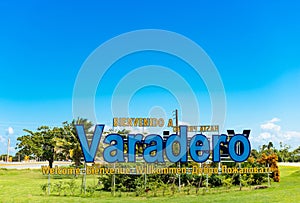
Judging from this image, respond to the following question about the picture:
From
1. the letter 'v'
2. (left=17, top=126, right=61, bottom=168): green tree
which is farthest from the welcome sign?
(left=17, top=126, right=61, bottom=168): green tree

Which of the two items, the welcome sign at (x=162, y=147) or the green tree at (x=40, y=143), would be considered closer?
the welcome sign at (x=162, y=147)

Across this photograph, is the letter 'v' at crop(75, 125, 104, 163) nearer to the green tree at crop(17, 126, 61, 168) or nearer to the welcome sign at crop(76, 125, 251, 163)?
the welcome sign at crop(76, 125, 251, 163)

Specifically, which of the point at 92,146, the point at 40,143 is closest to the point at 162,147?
the point at 92,146

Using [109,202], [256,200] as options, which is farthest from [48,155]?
[256,200]

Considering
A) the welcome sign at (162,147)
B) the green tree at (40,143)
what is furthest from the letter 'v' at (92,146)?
the green tree at (40,143)

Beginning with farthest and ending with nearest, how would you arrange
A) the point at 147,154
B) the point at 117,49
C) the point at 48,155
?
1. the point at 48,155
2. the point at 147,154
3. the point at 117,49

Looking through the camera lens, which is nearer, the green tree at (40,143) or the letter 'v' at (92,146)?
the letter 'v' at (92,146)

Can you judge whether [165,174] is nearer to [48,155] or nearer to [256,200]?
[256,200]

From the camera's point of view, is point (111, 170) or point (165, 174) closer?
point (111, 170)

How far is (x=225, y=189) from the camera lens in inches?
491

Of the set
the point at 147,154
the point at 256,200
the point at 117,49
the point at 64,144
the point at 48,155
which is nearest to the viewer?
the point at 256,200

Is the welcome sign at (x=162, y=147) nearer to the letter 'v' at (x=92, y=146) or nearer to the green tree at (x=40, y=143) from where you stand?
the letter 'v' at (x=92, y=146)

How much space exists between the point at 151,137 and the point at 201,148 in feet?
6.48

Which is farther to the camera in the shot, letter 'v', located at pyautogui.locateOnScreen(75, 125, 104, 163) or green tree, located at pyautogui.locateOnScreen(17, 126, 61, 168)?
green tree, located at pyautogui.locateOnScreen(17, 126, 61, 168)
